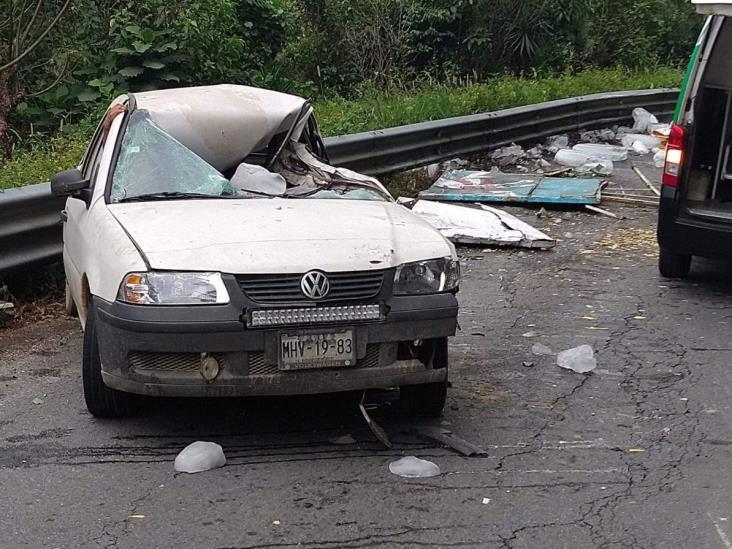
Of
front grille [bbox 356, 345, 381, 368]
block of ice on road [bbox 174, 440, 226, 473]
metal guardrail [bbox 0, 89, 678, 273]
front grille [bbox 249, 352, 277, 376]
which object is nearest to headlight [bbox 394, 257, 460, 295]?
front grille [bbox 356, 345, 381, 368]

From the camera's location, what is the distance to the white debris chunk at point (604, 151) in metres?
14.6

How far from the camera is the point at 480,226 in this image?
9852mm

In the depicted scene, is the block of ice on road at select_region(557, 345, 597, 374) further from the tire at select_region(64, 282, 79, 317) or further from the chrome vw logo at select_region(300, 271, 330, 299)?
the tire at select_region(64, 282, 79, 317)

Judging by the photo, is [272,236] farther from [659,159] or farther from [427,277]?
[659,159]

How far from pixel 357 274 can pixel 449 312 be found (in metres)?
0.49

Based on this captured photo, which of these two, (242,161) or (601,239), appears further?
(601,239)

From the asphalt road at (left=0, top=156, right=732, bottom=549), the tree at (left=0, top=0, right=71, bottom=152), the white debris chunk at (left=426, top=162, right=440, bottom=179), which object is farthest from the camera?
the white debris chunk at (left=426, top=162, right=440, bottom=179)

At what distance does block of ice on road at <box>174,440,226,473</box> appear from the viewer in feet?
15.1

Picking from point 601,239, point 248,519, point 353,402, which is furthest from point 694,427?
point 601,239

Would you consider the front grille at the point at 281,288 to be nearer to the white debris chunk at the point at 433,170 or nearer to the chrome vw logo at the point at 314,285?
the chrome vw logo at the point at 314,285

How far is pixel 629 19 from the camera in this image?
2539 cm

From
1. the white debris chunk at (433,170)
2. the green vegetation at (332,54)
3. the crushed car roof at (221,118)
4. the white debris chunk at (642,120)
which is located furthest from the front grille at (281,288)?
the white debris chunk at (642,120)

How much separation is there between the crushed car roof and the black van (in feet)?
10.0

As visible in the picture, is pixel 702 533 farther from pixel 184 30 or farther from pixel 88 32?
pixel 88 32
